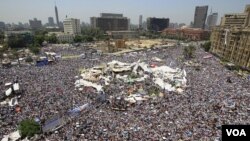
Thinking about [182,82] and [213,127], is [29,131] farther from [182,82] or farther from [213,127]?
[182,82]

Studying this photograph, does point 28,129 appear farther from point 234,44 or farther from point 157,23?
point 157,23

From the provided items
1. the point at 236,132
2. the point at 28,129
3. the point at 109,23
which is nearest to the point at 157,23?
the point at 109,23

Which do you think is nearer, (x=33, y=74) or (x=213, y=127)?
(x=213, y=127)

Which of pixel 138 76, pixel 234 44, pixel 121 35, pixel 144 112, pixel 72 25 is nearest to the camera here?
pixel 144 112

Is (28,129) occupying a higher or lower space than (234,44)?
lower

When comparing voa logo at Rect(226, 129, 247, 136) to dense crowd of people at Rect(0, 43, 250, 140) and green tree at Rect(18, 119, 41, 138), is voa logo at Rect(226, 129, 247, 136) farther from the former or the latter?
green tree at Rect(18, 119, 41, 138)

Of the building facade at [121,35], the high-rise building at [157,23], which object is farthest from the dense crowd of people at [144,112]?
the high-rise building at [157,23]

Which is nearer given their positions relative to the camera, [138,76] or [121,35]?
[138,76]

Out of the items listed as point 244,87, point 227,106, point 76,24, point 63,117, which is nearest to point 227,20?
point 244,87

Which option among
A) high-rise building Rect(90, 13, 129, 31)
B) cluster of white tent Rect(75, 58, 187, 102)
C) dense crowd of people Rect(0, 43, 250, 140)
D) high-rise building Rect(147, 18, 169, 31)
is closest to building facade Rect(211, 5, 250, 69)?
dense crowd of people Rect(0, 43, 250, 140)

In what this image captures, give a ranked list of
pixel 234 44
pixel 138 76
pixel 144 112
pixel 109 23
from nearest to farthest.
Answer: pixel 144 112 → pixel 138 76 → pixel 234 44 → pixel 109 23

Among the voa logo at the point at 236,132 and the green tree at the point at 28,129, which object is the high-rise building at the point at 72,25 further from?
the voa logo at the point at 236,132
